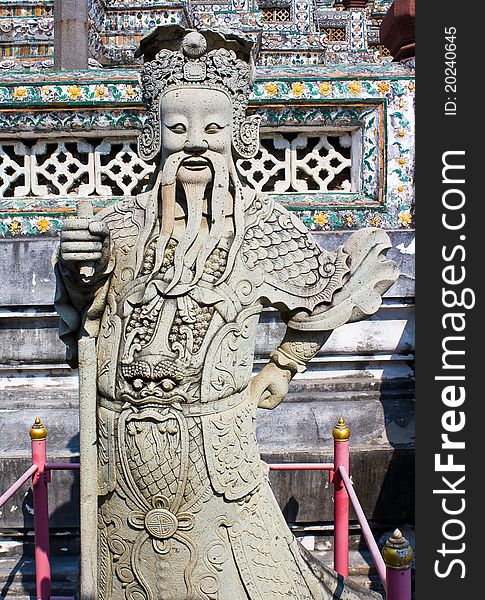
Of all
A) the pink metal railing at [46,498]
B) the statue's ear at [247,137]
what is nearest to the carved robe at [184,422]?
the statue's ear at [247,137]

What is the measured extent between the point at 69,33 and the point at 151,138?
163 inches

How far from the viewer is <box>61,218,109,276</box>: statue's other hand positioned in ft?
9.22

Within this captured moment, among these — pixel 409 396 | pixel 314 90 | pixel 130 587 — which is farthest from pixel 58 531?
pixel 314 90

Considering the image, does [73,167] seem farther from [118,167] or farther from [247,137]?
[247,137]

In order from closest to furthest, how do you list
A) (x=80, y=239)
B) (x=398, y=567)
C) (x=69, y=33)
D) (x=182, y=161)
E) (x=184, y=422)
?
1. (x=398, y=567)
2. (x=80, y=239)
3. (x=184, y=422)
4. (x=182, y=161)
5. (x=69, y=33)

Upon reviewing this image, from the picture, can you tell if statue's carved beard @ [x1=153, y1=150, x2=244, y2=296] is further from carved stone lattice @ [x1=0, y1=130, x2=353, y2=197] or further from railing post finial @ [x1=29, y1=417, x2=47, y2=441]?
carved stone lattice @ [x1=0, y1=130, x2=353, y2=197]

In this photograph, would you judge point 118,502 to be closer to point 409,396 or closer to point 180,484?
point 180,484

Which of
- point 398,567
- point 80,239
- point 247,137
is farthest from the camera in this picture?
point 247,137

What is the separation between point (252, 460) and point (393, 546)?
0.74 meters

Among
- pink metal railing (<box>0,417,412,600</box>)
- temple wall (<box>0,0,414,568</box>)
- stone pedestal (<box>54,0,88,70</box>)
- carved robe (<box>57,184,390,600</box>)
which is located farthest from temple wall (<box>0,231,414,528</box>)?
stone pedestal (<box>54,0,88,70</box>)

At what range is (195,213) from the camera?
3.08 m

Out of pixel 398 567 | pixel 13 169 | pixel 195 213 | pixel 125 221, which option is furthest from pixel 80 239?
pixel 13 169

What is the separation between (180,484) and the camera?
2.93 metres

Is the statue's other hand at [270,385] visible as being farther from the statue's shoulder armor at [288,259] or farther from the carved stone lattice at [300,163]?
the carved stone lattice at [300,163]
